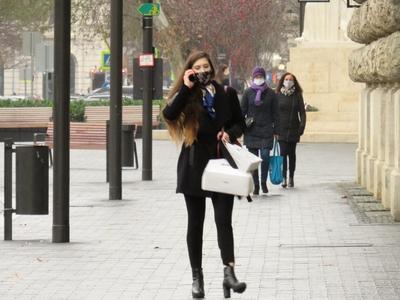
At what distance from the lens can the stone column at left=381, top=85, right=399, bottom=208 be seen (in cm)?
1755

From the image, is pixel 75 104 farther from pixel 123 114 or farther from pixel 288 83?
pixel 288 83

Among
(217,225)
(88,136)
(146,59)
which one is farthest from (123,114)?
(217,225)

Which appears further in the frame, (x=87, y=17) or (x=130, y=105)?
(x=87, y=17)

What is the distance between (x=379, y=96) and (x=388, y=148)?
1.52 m

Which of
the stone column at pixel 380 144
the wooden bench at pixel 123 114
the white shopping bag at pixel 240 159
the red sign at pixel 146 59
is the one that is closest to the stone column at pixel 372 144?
the stone column at pixel 380 144

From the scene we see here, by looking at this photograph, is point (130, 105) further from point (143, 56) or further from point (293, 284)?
point (293, 284)

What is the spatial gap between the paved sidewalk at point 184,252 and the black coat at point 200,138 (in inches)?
30.8

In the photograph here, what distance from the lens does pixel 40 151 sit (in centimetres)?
1442

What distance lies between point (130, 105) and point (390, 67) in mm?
28169

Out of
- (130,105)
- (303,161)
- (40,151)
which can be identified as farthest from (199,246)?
(130,105)

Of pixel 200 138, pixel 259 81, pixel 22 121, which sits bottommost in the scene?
pixel 22 121

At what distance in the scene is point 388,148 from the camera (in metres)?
17.9

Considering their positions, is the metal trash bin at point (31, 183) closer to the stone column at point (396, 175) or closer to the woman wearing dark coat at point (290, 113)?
the stone column at point (396, 175)

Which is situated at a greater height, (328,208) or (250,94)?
(250,94)
